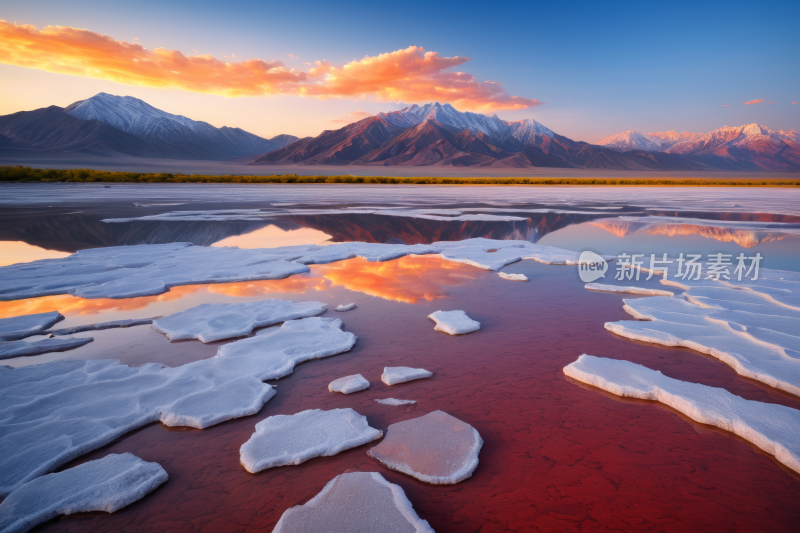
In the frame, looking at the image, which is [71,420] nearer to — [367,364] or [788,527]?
[367,364]

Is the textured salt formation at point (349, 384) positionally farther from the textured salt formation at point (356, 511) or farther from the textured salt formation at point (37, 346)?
the textured salt formation at point (37, 346)

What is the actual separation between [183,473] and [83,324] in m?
3.34

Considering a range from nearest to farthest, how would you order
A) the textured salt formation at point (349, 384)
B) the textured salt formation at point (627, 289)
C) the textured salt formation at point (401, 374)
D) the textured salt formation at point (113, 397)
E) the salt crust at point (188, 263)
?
the textured salt formation at point (113, 397) → the textured salt formation at point (349, 384) → the textured salt formation at point (401, 374) → the textured salt formation at point (627, 289) → the salt crust at point (188, 263)

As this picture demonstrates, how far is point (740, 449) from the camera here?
2.40m

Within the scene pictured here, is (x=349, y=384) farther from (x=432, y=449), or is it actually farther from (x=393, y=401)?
(x=432, y=449)

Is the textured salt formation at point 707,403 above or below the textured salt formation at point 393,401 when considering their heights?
above

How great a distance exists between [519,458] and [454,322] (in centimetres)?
212

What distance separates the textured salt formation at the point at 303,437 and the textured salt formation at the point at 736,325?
3.07 meters

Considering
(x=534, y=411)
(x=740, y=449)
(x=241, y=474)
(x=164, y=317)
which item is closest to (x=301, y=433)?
(x=241, y=474)

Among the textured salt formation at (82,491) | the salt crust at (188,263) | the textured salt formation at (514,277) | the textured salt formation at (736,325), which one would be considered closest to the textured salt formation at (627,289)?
the textured salt formation at (736,325)

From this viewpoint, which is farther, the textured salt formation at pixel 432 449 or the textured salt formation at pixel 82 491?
the textured salt formation at pixel 432 449

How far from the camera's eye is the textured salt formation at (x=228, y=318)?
4105mm

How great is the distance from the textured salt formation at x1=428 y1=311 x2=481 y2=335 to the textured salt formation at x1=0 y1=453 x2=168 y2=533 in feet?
9.16

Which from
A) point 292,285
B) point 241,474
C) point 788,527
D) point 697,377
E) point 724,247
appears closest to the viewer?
point 788,527
